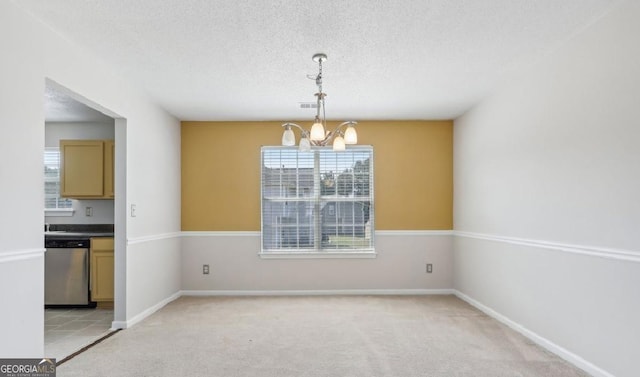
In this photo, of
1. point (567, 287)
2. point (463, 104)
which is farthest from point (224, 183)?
point (567, 287)

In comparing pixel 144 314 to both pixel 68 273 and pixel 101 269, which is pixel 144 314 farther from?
pixel 68 273

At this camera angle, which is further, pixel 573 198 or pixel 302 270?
pixel 302 270

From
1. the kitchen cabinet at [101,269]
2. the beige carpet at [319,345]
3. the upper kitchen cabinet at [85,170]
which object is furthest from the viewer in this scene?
the upper kitchen cabinet at [85,170]

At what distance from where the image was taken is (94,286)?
4738mm

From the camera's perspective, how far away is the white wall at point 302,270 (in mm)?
5566

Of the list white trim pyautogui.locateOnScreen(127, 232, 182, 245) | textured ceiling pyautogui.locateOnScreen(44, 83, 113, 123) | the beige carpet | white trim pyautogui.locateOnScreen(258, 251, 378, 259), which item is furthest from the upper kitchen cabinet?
white trim pyautogui.locateOnScreen(258, 251, 378, 259)

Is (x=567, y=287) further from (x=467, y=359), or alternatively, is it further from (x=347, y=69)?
(x=347, y=69)

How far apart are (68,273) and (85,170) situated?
1296 mm

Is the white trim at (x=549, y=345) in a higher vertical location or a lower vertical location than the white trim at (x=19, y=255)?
lower

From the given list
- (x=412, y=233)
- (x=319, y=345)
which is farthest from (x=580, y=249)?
(x=412, y=233)

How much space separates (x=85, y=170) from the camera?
517cm

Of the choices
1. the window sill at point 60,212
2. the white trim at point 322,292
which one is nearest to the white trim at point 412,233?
the white trim at point 322,292
